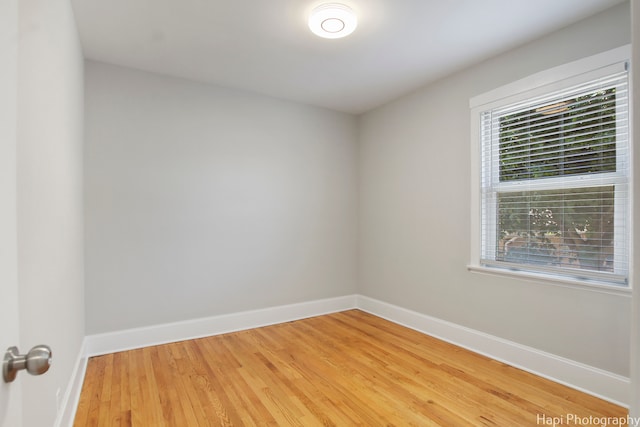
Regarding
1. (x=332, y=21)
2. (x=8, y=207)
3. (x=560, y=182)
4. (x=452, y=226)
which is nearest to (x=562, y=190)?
(x=560, y=182)

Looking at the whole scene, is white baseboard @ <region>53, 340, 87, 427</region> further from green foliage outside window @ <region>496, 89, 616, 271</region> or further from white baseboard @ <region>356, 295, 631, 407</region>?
green foliage outside window @ <region>496, 89, 616, 271</region>

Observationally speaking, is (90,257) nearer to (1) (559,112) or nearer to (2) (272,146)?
(2) (272,146)

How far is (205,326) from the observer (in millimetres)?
3438

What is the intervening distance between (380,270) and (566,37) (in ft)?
9.31

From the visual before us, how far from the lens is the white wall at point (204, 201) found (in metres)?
3.04

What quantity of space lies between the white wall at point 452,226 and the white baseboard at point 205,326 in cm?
72

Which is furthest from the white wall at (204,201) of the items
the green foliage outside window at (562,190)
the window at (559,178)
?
the green foliage outside window at (562,190)

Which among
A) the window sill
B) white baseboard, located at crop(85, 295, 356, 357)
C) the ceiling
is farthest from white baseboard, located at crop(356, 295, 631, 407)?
the ceiling

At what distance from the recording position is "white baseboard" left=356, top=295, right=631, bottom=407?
2201 millimetres

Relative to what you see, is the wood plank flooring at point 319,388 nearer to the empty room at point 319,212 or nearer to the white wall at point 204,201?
the empty room at point 319,212

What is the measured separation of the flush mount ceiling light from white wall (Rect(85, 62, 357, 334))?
1570mm

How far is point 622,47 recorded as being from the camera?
7.13 ft

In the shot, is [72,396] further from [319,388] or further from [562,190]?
[562,190]

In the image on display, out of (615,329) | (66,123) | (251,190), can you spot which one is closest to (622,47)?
(615,329)
